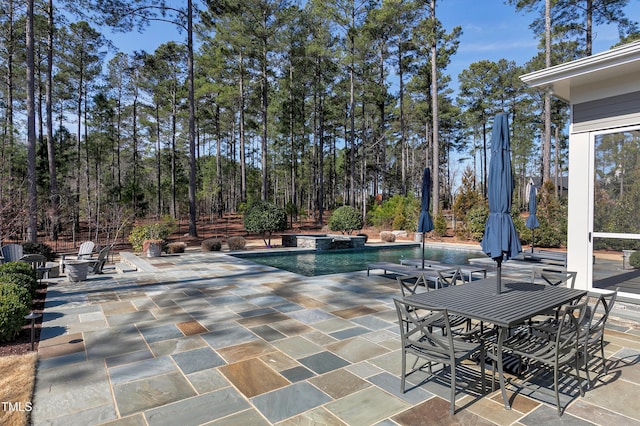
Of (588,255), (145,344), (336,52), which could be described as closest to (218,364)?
(145,344)

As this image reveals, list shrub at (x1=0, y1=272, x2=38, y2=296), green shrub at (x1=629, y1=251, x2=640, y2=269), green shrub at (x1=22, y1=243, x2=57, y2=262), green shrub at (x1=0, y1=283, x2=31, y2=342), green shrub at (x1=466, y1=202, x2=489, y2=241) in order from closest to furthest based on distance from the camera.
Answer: green shrub at (x1=0, y1=283, x2=31, y2=342), shrub at (x1=0, y1=272, x2=38, y2=296), green shrub at (x1=629, y1=251, x2=640, y2=269), green shrub at (x1=22, y1=243, x2=57, y2=262), green shrub at (x1=466, y1=202, x2=489, y2=241)

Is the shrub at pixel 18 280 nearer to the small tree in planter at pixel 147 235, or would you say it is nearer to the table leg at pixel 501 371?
the table leg at pixel 501 371

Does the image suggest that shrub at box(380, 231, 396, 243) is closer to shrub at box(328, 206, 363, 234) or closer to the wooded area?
shrub at box(328, 206, 363, 234)

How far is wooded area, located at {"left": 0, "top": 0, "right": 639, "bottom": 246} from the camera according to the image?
1468 cm

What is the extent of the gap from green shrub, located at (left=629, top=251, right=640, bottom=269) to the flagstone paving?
95 cm

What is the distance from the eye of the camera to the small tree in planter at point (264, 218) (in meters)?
13.1

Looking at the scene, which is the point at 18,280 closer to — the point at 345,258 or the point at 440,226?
the point at 345,258

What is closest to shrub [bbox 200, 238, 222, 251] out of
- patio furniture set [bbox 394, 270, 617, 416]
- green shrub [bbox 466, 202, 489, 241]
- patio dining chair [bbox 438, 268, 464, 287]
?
patio dining chair [bbox 438, 268, 464, 287]

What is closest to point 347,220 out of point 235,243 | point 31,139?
point 235,243

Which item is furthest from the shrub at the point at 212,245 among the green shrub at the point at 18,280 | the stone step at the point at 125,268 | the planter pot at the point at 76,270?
the green shrub at the point at 18,280

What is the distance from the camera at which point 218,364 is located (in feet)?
10.3

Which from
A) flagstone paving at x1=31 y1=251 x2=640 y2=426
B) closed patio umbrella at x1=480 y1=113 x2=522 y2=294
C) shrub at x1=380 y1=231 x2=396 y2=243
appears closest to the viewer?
flagstone paving at x1=31 y1=251 x2=640 y2=426

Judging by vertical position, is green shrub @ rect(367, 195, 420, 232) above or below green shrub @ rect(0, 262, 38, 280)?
above

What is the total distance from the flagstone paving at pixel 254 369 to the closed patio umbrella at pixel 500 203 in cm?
110
